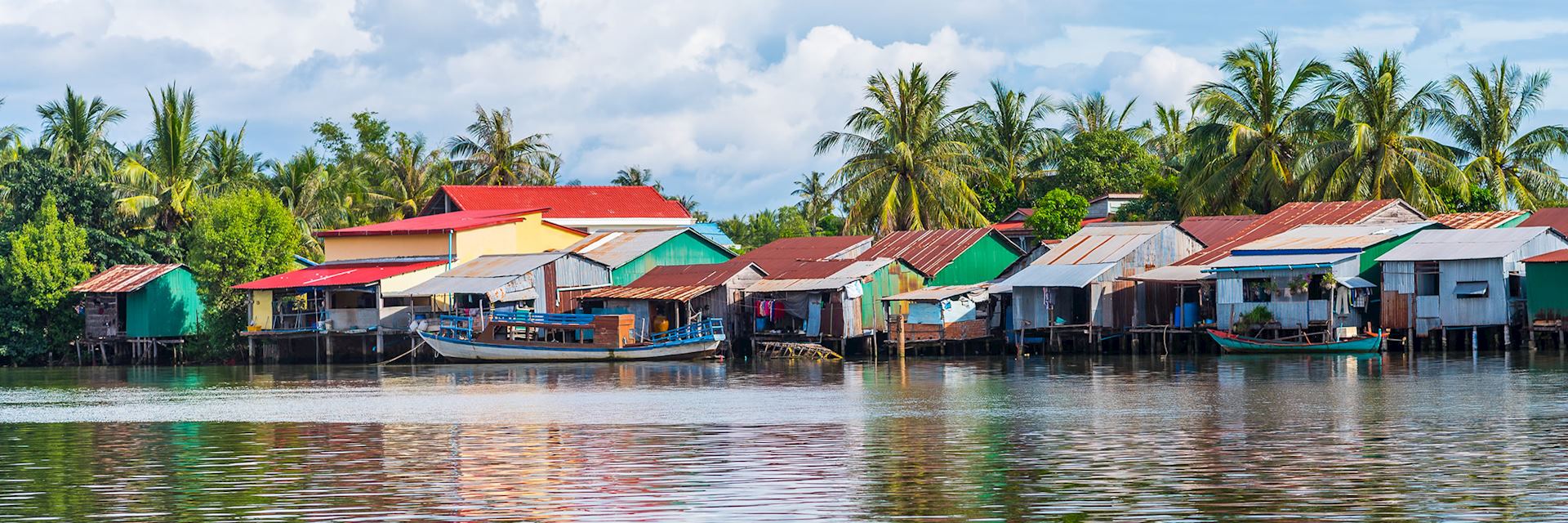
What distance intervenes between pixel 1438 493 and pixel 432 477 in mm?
10044

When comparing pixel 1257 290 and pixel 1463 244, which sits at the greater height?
pixel 1463 244

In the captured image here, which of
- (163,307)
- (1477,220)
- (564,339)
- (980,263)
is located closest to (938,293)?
(980,263)

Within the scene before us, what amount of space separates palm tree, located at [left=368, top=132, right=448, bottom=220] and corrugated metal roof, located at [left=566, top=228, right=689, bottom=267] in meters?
12.0

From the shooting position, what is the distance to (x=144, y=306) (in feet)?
185

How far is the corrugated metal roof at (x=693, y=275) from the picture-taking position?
50781 mm

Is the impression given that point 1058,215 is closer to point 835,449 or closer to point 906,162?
point 906,162

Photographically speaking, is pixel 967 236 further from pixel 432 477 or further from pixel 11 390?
pixel 432 477

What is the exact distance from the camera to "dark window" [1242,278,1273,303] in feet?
141

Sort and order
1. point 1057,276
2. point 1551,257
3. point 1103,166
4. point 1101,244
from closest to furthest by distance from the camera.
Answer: point 1551,257 < point 1057,276 < point 1101,244 < point 1103,166

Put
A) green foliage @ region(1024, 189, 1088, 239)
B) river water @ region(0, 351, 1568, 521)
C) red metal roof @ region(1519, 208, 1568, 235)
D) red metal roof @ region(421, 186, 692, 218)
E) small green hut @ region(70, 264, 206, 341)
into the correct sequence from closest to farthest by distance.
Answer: river water @ region(0, 351, 1568, 521), red metal roof @ region(1519, 208, 1568, 235), green foliage @ region(1024, 189, 1088, 239), small green hut @ region(70, 264, 206, 341), red metal roof @ region(421, 186, 692, 218)

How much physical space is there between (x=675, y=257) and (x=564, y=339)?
22.1ft

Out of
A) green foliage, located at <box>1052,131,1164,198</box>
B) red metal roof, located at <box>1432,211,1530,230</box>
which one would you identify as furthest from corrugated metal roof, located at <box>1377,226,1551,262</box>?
green foliage, located at <box>1052,131,1164,198</box>

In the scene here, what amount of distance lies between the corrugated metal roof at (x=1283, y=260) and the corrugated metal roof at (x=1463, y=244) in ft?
3.30

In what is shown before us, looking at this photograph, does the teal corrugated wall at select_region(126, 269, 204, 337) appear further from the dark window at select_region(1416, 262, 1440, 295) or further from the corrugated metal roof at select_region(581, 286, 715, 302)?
the dark window at select_region(1416, 262, 1440, 295)
